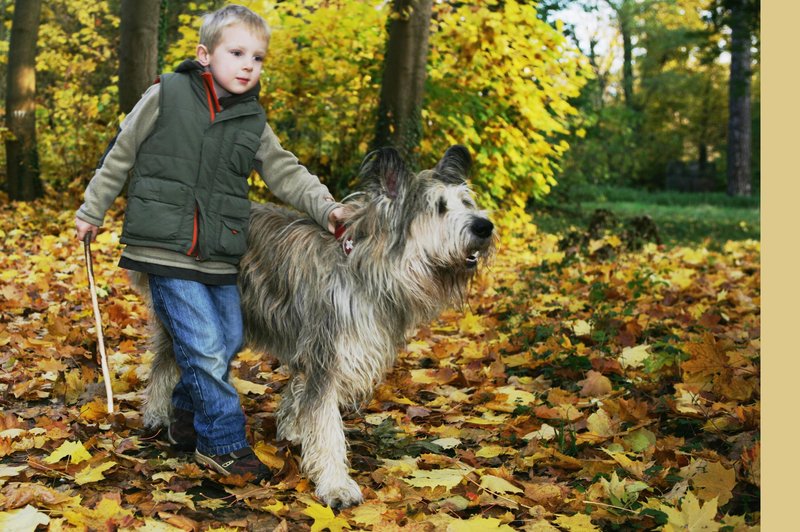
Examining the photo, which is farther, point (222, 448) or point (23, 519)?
point (222, 448)

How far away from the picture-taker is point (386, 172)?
362 cm

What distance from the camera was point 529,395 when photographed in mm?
4895

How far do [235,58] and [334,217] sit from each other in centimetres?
88

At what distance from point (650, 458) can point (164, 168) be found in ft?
8.57

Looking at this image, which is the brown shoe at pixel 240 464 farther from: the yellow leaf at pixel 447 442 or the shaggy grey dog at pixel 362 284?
the yellow leaf at pixel 447 442

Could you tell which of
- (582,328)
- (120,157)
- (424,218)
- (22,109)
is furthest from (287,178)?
(22,109)

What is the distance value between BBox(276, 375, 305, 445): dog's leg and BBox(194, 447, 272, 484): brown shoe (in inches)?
12.5

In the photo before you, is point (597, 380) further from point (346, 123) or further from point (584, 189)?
point (584, 189)

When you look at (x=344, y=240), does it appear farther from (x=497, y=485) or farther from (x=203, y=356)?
(x=497, y=485)

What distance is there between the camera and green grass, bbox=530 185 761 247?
1569 centimetres

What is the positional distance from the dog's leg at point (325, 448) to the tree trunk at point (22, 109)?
11552 millimetres

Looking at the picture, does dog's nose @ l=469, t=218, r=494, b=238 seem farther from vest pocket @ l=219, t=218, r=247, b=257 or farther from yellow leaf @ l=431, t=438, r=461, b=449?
yellow leaf @ l=431, t=438, r=461, b=449

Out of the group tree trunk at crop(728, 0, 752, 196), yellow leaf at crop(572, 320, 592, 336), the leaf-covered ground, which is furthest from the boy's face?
tree trunk at crop(728, 0, 752, 196)

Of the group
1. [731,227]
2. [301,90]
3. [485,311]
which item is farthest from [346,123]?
[731,227]
